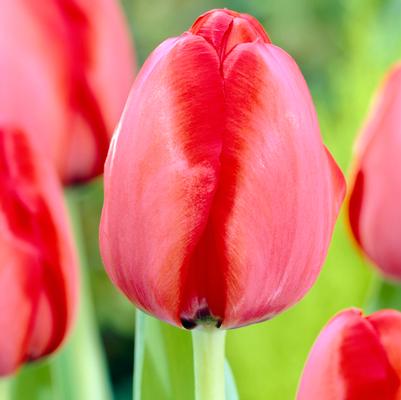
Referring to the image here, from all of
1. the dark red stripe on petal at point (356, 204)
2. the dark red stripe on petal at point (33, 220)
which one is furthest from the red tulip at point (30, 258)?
the dark red stripe on petal at point (356, 204)

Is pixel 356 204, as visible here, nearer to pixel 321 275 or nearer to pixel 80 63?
pixel 80 63

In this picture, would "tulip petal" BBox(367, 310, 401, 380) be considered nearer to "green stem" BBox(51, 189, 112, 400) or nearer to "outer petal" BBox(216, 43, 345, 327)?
"outer petal" BBox(216, 43, 345, 327)

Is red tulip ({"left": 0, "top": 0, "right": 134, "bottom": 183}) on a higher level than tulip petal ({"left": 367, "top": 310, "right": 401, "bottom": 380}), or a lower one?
higher

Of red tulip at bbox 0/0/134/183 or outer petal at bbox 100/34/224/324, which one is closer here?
outer petal at bbox 100/34/224/324

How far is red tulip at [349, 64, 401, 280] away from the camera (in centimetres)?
39

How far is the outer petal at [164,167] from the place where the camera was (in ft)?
0.99

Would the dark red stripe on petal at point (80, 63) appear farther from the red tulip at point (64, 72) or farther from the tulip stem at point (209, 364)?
the tulip stem at point (209, 364)

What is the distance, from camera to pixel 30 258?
354mm

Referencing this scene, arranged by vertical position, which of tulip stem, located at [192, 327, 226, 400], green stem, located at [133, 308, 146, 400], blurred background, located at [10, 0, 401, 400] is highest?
tulip stem, located at [192, 327, 226, 400]

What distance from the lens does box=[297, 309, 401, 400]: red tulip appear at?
30 cm

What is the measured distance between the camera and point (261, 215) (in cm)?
30

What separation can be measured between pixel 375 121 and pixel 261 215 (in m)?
0.11

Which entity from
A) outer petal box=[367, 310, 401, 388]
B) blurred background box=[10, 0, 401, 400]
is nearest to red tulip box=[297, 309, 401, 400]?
outer petal box=[367, 310, 401, 388]

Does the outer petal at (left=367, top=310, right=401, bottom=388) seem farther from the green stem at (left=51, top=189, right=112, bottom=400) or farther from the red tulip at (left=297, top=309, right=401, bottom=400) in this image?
the green stem at (left=51, top=189, right=112, bottom=400)
